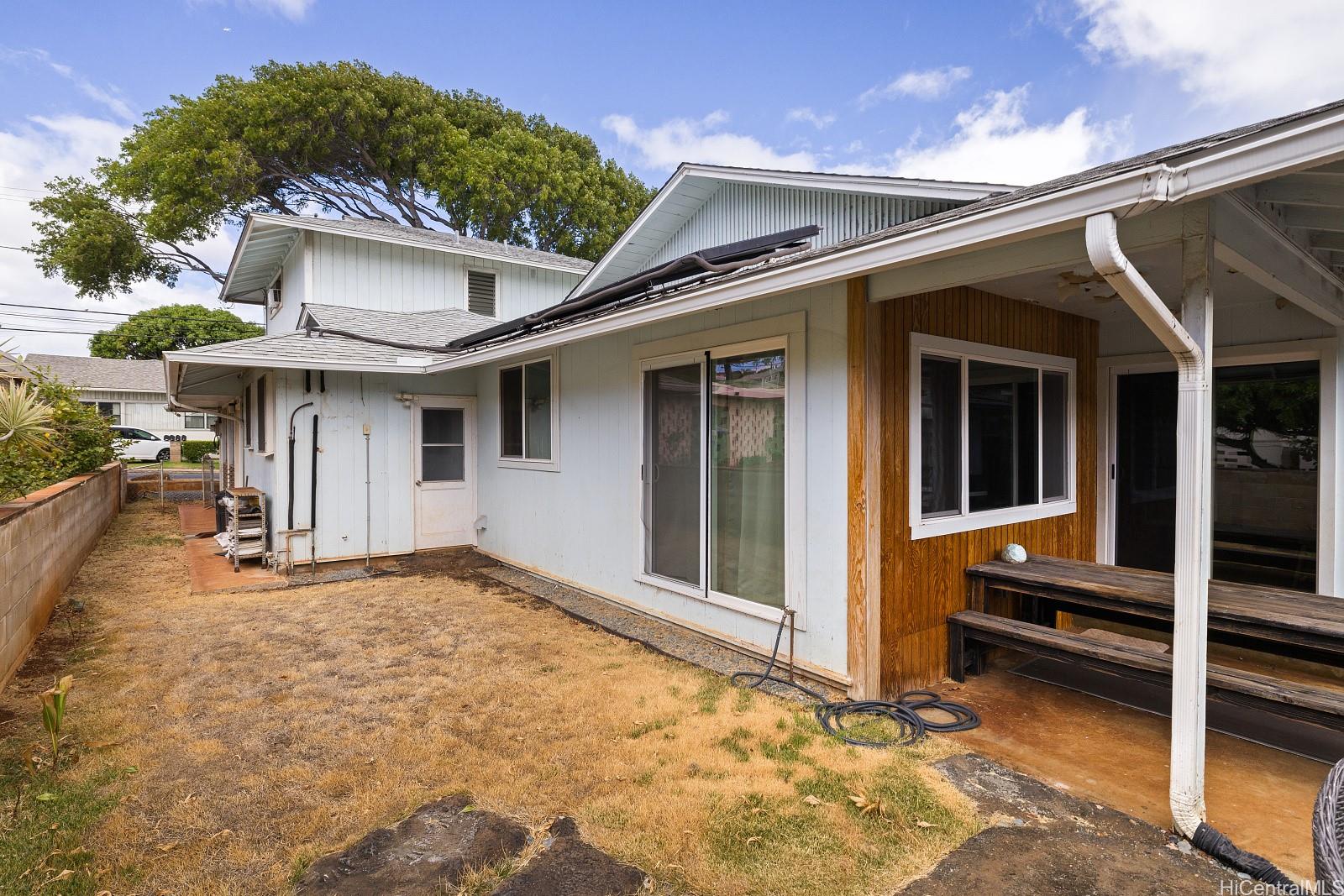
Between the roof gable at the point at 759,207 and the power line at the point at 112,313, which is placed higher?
the power line at the point at 112,313

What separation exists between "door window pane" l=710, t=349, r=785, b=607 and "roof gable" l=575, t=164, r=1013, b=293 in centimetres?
204

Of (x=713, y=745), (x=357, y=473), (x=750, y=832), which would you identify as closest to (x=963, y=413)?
(x=713, y=745)

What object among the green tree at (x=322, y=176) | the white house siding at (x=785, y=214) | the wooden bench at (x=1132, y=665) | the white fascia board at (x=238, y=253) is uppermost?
the green tree at (x=322, y=176)

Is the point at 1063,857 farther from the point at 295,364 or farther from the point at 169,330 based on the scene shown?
the point at 169,330

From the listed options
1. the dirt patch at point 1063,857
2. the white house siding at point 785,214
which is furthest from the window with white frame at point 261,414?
the dirt patch at point 1063,857

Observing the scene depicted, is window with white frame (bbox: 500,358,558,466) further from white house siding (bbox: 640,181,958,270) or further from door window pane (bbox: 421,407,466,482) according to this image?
white house siding (bbox: 640,181,958,270)

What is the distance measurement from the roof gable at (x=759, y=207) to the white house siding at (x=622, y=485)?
170cm

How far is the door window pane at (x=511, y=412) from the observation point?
7.25 m

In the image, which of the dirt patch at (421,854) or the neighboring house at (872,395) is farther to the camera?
the neighboring house at (872,395)

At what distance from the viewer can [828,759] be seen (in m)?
2.93

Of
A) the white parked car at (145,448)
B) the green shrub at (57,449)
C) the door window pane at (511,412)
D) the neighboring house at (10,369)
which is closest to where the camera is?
the green shrub at (57,449)

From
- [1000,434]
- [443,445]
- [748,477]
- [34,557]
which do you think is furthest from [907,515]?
[443,445]

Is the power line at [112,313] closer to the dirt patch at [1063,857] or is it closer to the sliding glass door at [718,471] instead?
the sliding glass door at [718,471]

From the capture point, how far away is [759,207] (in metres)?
6.21
